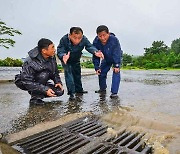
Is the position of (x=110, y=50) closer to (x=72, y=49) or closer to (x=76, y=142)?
(x=72, y=49)

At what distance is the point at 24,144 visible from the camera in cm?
232

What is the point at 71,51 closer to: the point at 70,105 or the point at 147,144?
the point at 70,105

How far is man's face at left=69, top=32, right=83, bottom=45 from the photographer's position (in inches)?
172

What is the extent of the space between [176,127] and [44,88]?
1948 mm

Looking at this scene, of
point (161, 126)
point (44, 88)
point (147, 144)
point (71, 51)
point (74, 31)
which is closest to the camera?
point (147, 144)

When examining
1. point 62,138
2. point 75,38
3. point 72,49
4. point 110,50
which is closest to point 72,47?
point 72,49

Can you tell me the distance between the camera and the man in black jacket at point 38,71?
3809mm

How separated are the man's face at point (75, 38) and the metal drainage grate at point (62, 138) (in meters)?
1.83

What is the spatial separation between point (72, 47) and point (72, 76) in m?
0.56

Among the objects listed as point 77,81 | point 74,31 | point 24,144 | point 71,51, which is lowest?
point 24,144

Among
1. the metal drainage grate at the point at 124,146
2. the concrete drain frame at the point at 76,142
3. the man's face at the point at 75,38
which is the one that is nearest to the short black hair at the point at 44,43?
the man's face at the point at 75,38

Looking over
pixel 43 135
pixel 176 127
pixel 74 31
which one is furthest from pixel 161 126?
pixel 74 31

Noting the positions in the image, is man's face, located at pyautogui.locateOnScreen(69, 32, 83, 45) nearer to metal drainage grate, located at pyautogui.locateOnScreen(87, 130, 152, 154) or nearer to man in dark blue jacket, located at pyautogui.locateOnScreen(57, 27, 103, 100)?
man in dark blue jacket, located at pyautogui.locateOnScreen(57, 27, 103, 100)

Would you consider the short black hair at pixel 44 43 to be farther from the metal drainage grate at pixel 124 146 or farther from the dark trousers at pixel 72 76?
the metal drainage grate at pixel 124 146
